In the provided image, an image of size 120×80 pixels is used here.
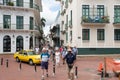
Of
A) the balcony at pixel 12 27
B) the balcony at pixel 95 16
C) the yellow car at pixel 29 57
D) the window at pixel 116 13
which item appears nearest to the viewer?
the yellow car at pixel 29 57

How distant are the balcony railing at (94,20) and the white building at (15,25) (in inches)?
443

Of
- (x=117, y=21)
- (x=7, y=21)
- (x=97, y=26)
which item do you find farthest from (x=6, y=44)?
(x=117, y=21)

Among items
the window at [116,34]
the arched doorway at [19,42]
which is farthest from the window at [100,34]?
the arched doorway at [19,42]

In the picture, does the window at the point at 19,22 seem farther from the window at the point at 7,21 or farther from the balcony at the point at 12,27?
the window at the point at 7,21

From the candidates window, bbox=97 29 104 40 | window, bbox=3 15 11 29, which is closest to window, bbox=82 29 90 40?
window, bbox=97 29 104 40

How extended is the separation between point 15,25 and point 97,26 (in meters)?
13.8

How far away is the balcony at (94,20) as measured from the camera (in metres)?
42.0

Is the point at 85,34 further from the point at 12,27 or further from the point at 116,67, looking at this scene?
the point at 116,67

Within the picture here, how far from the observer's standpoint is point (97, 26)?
142ft

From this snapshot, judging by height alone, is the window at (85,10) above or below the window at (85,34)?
above

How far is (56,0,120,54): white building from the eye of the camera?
4275 centimetres

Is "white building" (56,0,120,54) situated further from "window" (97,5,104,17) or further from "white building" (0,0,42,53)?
"white building" (0,0,42,53)

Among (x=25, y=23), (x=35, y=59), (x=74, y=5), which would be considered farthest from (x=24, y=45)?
(x=35, y=59)

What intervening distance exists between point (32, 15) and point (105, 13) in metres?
13.3
